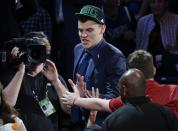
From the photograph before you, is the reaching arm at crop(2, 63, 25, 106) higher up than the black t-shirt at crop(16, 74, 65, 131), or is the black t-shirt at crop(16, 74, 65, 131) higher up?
the reaching arm at crop(2, 63, 25, 106)

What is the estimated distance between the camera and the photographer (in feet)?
12.6

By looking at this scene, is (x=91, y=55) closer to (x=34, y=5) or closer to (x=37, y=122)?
(x=37, y=122)

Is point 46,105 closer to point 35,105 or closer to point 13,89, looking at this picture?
point 35,105

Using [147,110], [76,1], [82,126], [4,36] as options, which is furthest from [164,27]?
[147,110]

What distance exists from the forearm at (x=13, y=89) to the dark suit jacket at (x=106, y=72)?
47 cm

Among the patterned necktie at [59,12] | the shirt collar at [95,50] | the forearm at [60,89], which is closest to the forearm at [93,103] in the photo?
the forearm at [60,89]

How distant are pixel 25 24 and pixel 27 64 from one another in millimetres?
1802

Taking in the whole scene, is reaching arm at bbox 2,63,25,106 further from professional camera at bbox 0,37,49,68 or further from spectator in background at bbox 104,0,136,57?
spectator in background at bbox 104,0,136,57

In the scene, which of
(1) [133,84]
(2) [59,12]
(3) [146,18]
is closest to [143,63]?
(1) [133,84]

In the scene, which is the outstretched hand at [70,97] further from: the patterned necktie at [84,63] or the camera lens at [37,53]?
the camera lens at [37,53]

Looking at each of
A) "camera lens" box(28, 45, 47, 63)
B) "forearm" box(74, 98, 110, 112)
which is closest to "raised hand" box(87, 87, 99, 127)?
"forearm" box(74, 98, 110, 112)

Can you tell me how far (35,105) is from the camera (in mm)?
3889

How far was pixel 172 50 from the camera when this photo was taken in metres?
5.66

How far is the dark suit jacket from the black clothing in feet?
2.24
